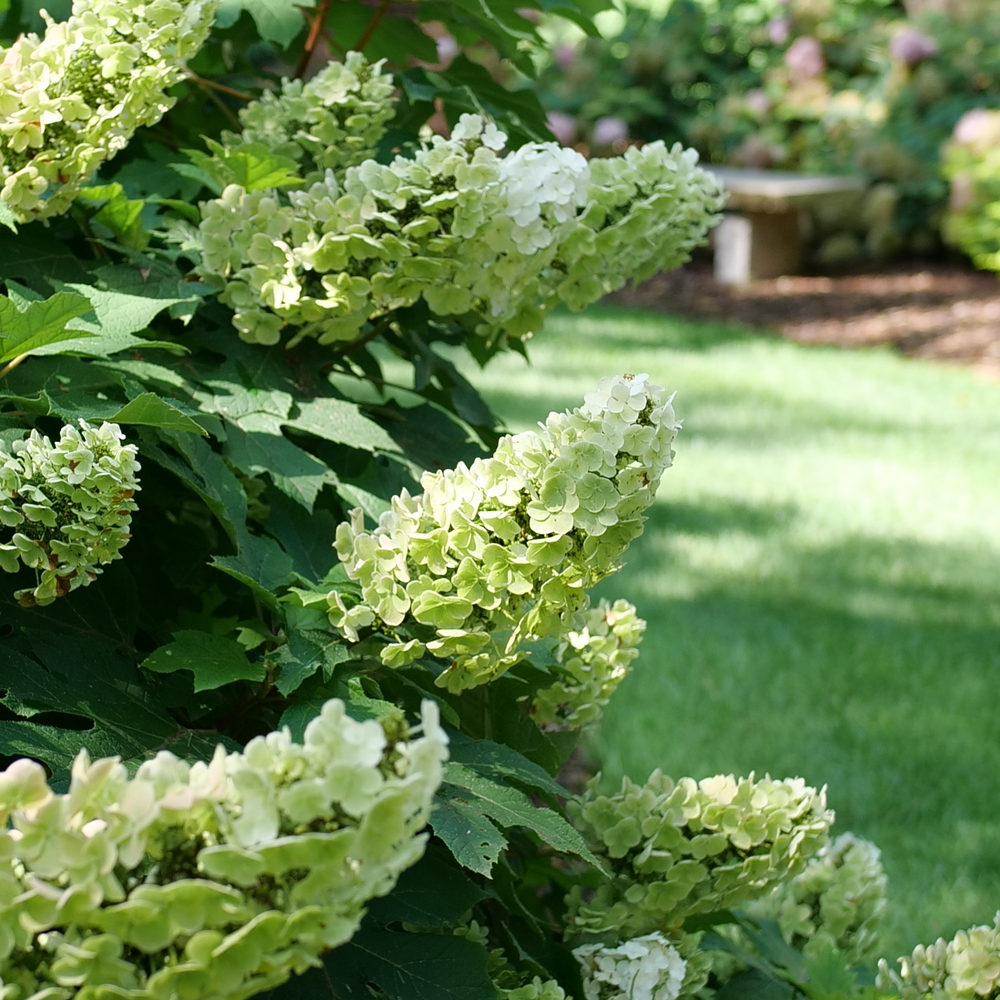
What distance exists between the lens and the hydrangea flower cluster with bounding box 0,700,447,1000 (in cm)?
71

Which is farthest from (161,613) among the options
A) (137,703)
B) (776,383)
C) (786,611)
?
(776,383)

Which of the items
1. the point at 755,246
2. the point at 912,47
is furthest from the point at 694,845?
the point at 912,47

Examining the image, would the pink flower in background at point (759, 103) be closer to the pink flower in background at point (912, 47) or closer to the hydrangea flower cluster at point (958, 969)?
the pink flower in background at point (912, 47)

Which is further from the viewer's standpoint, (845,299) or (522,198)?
(845,299)

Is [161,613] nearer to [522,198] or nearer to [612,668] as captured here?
[612,668]

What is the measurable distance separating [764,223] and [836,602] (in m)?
6.18

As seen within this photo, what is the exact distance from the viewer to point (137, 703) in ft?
3.83

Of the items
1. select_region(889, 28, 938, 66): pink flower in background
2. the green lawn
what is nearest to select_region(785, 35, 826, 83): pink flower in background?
select_region(889, 28, 938, 66): pink flower in background

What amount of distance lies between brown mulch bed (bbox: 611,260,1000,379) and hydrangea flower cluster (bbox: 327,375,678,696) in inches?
278

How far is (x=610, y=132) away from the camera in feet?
36.8

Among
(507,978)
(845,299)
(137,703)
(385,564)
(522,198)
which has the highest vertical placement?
(522,198)

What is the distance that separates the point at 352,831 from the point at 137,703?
20.4 inches

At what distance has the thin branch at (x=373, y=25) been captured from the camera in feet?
6.22

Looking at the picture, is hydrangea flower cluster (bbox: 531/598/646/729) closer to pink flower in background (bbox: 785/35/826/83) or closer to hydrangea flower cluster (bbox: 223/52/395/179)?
hydrangea flower cluster (bbox: 223/52/395/179)
